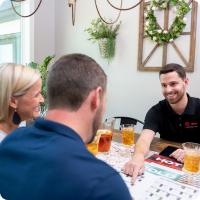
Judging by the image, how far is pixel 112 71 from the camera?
350 centimetres

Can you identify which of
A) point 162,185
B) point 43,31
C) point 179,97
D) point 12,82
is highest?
point 43,31

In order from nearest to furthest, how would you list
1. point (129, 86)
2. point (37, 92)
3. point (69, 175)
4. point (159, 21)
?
1. point (69, 175)
2. point (37, 92)
3. point (159, 21)
4. point (129, 86)

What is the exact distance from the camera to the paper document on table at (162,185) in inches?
41.2

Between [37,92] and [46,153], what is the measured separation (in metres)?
0.93

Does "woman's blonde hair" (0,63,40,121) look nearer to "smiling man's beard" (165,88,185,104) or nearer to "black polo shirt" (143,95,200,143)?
"black polo shirt" (143,95,200,143)

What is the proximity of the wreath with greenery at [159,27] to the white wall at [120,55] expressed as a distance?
0.74 ft

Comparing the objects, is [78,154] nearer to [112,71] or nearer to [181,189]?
[181,189]

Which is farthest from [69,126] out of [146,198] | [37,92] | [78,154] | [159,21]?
[159,21]

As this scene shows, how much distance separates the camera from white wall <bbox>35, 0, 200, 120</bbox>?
3.19 metres

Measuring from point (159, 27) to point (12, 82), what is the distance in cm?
208

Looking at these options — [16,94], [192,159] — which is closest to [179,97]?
[192,159]

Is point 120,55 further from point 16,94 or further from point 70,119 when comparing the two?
point 70,119

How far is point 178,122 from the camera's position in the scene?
6.92 feet

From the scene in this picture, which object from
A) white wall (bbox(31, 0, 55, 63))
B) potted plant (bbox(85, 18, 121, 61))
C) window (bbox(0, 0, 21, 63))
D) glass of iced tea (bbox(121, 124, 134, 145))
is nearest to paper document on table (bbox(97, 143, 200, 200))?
glass of iced tea (bbox(121, 124, 134, 145))
